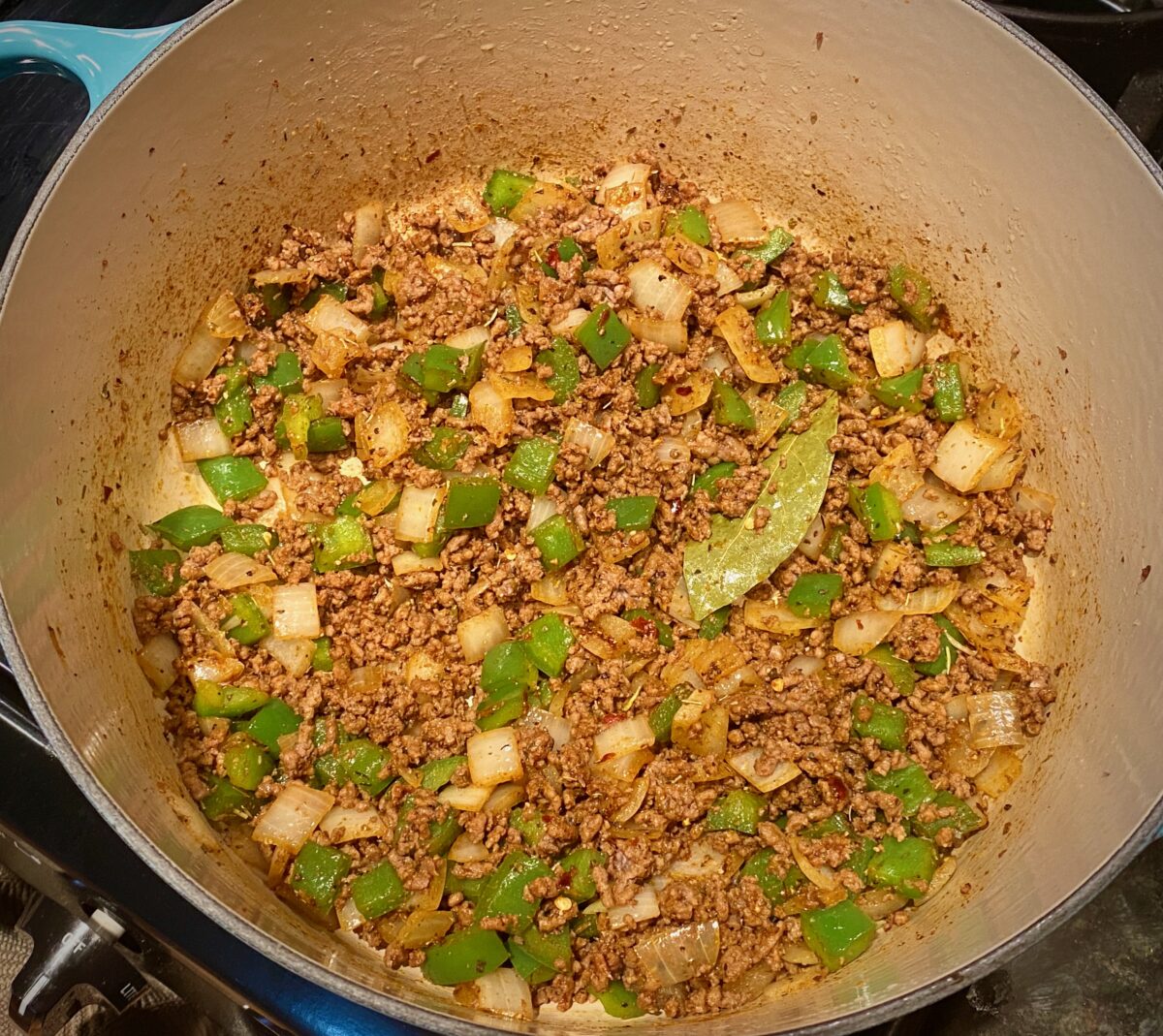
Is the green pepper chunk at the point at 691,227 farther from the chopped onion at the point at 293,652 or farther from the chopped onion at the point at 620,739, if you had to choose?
the chopped onion at the point at 293,652

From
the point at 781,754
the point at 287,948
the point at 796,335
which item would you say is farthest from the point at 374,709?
the point at 796,335

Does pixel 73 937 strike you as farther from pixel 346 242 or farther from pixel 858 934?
pixel 346 242

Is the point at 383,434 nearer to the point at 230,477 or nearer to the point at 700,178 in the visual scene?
the point at 230,477

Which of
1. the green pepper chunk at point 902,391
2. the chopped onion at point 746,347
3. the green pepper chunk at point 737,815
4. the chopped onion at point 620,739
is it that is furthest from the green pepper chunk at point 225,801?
the green pepper chunk at point 902,391

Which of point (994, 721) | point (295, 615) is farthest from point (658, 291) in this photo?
point (994, 721)

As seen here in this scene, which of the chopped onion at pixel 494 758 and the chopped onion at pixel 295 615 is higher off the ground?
the chopped onion at pixel 494 758

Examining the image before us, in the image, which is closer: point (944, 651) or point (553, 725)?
point (553, 725)
